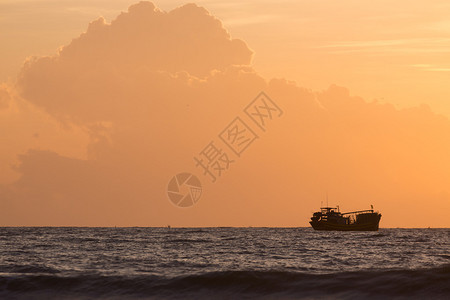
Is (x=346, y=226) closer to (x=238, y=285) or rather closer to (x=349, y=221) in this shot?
(x=349, y=221)

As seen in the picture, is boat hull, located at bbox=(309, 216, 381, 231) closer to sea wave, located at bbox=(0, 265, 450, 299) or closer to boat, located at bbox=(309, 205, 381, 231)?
boat, located at bbox=(309, 205, 381, 231)

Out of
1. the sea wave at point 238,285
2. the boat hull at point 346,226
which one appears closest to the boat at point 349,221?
the boat hull at point 346,226

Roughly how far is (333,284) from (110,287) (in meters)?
14.0

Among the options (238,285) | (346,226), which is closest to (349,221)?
(346,226)

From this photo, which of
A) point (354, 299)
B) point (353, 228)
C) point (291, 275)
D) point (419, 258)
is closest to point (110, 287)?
point (291, 275)

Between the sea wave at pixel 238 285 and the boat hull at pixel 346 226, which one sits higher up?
the boat hull at pixel 346 226

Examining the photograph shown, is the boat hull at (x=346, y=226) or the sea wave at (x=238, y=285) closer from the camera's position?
the sea wave at (x=238, y=285)

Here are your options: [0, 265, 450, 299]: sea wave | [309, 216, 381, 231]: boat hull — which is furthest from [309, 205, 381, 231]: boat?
[0, 265, 450, 299]: sea wave

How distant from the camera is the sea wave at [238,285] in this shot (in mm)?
36219

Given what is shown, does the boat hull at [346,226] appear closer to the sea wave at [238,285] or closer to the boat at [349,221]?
the boat at [349,221]

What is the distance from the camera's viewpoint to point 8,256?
200 ft

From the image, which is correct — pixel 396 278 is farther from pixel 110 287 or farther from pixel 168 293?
pixel 110 287

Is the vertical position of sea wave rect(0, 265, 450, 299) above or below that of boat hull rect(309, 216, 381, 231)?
below

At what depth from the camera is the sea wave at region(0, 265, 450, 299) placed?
36.2 metres
